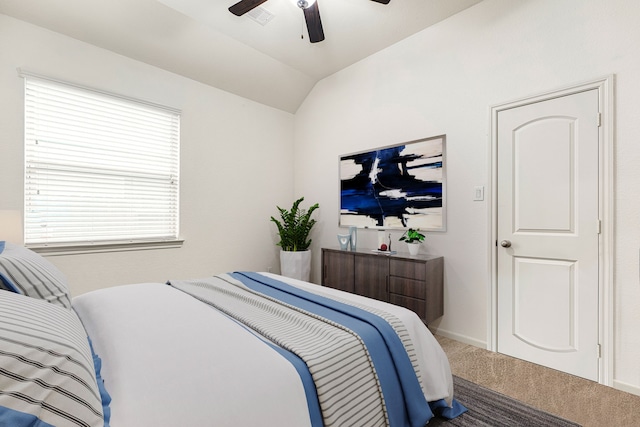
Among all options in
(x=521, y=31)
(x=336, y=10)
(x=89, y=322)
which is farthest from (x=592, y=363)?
(x=336, y=10)

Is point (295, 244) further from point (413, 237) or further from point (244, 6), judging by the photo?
point (244, 6)

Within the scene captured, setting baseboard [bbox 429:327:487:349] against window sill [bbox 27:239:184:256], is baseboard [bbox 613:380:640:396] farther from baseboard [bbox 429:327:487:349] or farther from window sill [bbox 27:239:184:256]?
window sill [bbox 27:239:184:256]

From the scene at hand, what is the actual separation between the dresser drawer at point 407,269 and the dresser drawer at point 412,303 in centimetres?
20

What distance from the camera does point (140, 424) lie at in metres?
0.77

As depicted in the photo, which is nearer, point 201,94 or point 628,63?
point 628,63

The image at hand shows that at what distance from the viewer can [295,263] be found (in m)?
4.01

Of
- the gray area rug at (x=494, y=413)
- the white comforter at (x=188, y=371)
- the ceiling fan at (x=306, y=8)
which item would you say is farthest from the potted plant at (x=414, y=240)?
the white comforter at (x=188, y=371)

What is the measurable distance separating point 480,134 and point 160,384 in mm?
2892

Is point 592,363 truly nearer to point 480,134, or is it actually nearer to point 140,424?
point 480,134

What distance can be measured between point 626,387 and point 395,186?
90.9 inches

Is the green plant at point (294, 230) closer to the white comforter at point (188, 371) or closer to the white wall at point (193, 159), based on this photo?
the white wall at point (193, 159)

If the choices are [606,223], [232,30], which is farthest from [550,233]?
[232,30]

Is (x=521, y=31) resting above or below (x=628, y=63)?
above

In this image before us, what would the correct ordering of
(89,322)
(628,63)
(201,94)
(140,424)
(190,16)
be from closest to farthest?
(140,424)
(89,322)
(628,63)
(190,16)
(201,94)
